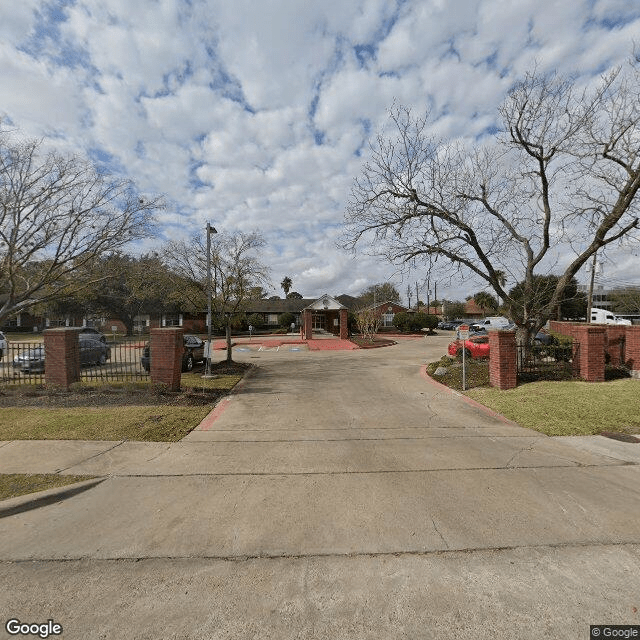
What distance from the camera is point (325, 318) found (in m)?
43.3

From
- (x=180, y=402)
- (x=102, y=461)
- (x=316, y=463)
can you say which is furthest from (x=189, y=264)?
(x=316, y=463)

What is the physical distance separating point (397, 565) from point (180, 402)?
278 inches

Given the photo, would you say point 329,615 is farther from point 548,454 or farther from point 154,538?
point 548,454

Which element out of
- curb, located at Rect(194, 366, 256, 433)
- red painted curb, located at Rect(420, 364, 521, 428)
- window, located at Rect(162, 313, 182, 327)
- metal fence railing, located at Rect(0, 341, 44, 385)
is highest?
window, located at Rect(162, 313, 182, 327)

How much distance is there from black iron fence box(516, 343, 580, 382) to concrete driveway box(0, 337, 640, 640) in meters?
5.43

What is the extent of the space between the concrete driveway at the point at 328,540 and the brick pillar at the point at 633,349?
7502 mm

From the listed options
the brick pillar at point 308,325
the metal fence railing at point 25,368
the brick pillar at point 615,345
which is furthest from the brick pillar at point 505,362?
the brick pillar at point 308,325

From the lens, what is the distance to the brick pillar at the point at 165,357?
9.76 meters

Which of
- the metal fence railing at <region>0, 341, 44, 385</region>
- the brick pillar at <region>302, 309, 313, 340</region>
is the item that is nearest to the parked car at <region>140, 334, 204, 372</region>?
the metal fence railing at <region>0, 341, 44, 385</region>

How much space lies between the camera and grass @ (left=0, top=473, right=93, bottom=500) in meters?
4.20

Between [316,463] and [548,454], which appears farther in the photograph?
[548,454]

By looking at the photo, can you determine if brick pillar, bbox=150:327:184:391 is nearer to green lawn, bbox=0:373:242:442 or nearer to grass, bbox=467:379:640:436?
green lawn, bbox=0:373:242:442

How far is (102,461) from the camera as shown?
205 inches

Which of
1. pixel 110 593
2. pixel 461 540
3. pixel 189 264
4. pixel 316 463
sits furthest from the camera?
pixel 189 264
